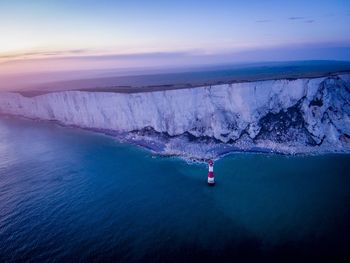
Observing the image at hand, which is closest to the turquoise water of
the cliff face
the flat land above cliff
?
the cliff face

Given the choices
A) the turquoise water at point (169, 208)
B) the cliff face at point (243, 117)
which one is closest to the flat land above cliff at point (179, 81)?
the cliff face at point (243, 117)

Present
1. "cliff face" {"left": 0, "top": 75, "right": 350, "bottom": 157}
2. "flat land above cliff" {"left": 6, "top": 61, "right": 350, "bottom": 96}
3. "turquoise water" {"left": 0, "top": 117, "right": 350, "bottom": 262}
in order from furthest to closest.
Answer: "flat land above cliff" {"left": 6, "top": 61, "right": 350, "bottom": 96}, "cliff face" {"left": 0, "top": 75, "right": 350, "bottom": 157}, "turquoise water" {"left": 0, "top": 117, "right": 350, "bottom": 262}

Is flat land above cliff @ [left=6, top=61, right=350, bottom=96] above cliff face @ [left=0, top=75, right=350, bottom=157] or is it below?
above

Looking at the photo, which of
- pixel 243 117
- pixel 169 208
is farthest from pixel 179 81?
pixel 169 208

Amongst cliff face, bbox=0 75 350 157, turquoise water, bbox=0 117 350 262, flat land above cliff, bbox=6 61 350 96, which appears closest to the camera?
turquoise water, bbox=0 117 350 262

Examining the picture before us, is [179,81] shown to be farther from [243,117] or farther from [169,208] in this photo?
[169,208]

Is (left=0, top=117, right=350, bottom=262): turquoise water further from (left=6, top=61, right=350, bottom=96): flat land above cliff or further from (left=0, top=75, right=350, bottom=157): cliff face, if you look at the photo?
(left=6, top=61, right=350, bottom=96): flat land above cliff

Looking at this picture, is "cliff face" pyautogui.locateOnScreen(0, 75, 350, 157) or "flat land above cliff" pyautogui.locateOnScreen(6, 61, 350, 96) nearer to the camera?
"cliff face" pyautogui.locateOnScreen(0, 75, 350, 157)

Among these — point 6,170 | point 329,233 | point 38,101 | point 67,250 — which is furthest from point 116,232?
point 38,101
